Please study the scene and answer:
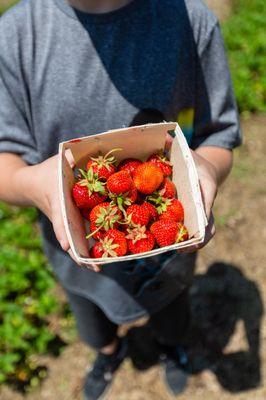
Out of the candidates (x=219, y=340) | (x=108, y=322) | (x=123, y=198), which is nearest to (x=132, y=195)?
(x=123, y=198)

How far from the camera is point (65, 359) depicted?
95.0 inches

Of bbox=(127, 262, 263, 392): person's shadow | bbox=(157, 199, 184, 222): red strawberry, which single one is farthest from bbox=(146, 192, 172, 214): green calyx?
bbox=(127, 262, 263, 392): person's shadow

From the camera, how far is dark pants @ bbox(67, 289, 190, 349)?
1804 mm

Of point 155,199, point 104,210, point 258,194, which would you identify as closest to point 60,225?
point 104,210

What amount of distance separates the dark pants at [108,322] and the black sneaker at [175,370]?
0.53 feet

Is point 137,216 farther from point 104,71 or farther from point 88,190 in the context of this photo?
point 104,71

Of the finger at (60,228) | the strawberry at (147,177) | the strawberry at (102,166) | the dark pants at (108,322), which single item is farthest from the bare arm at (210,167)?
the dark pants at (108,322)

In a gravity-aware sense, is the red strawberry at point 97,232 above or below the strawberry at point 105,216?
below

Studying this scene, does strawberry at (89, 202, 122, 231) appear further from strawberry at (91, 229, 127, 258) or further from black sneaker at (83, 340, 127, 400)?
black sneaker at (83, 340, 127, 400)

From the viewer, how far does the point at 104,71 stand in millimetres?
1224

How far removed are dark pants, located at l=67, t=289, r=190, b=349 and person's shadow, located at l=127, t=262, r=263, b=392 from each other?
11.1 inches

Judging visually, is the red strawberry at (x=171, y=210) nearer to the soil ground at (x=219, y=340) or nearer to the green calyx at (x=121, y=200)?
the green calyx at (x=121, y=200)

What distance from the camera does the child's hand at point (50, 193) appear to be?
41.0 inches

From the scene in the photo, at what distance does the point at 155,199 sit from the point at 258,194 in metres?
1.95
